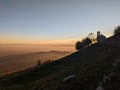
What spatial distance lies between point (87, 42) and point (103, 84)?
329ft

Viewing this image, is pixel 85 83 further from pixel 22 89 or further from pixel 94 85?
pixel 22 89

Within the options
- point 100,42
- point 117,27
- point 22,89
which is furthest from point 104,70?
point 117,27

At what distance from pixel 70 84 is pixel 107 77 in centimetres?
610

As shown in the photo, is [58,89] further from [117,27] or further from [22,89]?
[117,27]

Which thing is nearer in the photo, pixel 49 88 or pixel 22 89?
pixel 49 88

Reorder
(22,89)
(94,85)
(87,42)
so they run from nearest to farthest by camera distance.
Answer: (94,85) < (22,89) < (87,42)

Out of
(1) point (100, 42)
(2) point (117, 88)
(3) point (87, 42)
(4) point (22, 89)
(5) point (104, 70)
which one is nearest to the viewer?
(2) point (117, 88)

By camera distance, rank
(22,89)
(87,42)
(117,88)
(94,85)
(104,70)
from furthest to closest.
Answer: (87,42)
(22,89)
(104,70)
(94,85)
(117,88)

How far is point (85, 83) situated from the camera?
3269 centimetres

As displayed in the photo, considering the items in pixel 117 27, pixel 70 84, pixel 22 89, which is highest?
pixel 117 27

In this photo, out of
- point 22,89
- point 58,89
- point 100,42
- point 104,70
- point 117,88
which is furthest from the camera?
point 100,42

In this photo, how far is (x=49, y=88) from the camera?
121 feet

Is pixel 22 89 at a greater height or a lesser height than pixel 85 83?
lesser

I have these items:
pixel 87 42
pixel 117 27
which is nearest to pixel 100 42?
pixel 87 42
